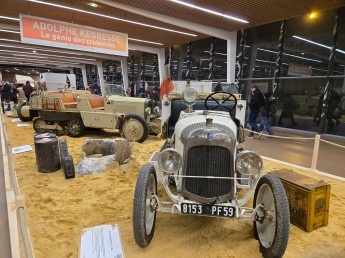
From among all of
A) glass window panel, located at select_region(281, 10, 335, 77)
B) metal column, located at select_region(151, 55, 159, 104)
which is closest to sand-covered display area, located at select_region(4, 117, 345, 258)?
glass window panel, located at select_region(281, 10, 335, 77)

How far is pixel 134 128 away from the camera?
641 centimetres

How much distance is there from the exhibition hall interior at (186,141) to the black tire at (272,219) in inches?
0.6

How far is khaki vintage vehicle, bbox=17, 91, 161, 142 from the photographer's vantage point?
643 cm

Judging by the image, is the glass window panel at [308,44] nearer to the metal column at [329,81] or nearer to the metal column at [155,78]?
the metal column at [329,81]

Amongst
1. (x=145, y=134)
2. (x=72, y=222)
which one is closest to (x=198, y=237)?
(x=72, y=222)

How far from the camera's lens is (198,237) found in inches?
94.7

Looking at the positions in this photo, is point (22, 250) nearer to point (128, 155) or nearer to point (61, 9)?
point (128, 155)

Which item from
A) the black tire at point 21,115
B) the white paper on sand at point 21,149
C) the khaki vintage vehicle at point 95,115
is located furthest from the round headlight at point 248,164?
the black tire at point 21,115

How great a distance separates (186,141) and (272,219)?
39.5 inches

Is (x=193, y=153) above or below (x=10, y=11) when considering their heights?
below

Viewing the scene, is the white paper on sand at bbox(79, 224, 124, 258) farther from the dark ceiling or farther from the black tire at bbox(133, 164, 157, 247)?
the dark ceiling

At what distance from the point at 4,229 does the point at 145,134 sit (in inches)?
165

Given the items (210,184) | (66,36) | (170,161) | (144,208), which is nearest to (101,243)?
(144,208)

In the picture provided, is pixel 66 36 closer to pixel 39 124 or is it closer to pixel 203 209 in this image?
pixel 39 124
